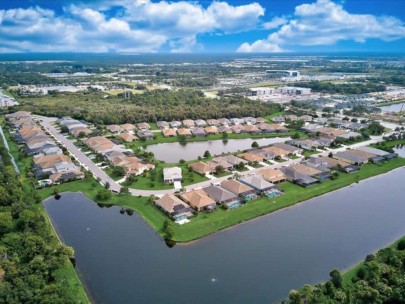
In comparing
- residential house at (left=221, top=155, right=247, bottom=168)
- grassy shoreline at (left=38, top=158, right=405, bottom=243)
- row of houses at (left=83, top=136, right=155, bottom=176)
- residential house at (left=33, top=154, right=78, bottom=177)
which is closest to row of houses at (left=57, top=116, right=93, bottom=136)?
row of houses at (left=83, top=136, right=155, bottom=176)

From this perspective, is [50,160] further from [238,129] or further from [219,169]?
[238,129]

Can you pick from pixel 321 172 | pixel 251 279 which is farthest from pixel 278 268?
pixel 321 172

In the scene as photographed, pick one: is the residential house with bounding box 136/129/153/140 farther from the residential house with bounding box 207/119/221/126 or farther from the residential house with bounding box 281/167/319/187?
the residential house with bounding box 281/167/319/187

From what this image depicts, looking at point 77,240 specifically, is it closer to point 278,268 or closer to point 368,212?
point 278,268

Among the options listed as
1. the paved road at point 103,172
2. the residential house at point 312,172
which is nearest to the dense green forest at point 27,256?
the paved road at point 103,172

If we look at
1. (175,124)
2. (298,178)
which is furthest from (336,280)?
(175,124)

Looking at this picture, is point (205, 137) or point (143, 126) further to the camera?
point (143, 126)
